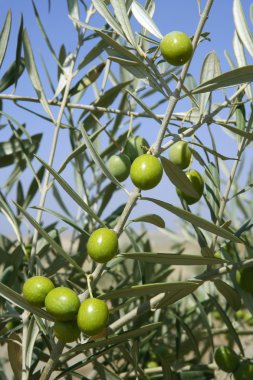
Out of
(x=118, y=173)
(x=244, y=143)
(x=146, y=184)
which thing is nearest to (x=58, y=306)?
(x=146, y=184)


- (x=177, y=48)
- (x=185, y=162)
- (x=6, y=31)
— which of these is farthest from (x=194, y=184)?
(x=6, y=31)

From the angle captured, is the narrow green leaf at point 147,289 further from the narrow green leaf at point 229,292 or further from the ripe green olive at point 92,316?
the narrow green leaf at point 229,292

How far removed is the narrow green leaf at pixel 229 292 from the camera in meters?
0.97

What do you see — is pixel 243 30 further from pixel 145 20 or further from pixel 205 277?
pixel 205 277

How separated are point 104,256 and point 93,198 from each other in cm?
84

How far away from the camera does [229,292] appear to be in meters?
1.00

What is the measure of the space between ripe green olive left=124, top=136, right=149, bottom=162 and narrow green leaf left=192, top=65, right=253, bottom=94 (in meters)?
0.29

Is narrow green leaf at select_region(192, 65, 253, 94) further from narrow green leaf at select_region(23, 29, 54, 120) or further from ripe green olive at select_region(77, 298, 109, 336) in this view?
narrow green leaf at select_region(23, 29, 54, 120)

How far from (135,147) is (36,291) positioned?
1.18 feet

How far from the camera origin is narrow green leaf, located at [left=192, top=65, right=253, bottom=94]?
2.27 feet

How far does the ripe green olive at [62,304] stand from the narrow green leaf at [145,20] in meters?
0.40

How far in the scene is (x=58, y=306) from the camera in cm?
72

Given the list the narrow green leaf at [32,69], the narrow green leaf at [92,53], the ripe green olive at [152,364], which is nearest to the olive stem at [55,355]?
the narrow green leaf at [32,69]

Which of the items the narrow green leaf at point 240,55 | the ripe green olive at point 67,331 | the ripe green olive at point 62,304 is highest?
the narrow green leaf at point 240,55
